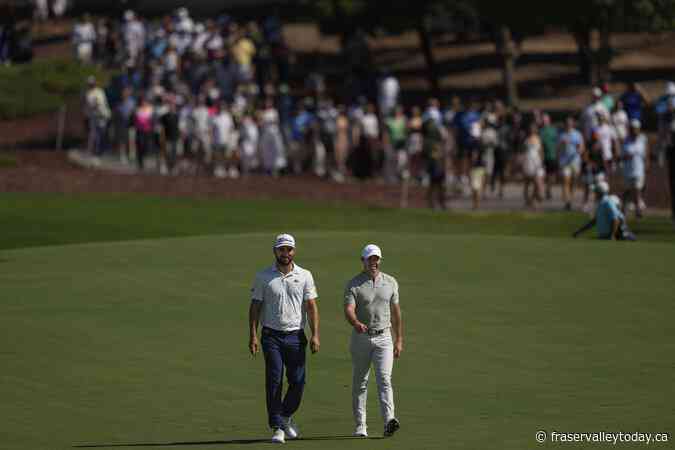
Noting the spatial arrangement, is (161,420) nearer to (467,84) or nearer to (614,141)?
(614,141)

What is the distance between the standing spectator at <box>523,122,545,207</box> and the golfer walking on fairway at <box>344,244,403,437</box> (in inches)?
908

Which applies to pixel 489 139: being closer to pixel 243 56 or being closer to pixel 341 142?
pixel 341 142

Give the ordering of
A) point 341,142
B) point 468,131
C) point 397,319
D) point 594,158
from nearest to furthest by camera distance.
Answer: point 397,319, point 594,158, point 468,131, point 341,142

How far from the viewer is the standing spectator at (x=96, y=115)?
46812 millimetres

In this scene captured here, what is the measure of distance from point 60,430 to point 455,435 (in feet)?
12.9

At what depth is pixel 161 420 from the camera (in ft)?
55.4

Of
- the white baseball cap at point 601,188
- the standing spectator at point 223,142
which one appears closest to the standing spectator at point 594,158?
the white baseball cap at point 601,188

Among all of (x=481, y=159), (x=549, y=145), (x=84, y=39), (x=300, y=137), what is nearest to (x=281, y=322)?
(x=481, y=159)

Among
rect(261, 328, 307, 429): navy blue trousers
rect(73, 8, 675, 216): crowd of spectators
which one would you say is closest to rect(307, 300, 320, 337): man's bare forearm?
rect(261, 328, 307, 429): navy blue trousers

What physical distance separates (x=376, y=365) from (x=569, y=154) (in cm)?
2313

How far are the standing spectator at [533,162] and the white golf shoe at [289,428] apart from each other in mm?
22976

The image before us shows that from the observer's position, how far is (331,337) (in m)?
21.6

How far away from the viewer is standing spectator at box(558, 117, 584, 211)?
3772 cm

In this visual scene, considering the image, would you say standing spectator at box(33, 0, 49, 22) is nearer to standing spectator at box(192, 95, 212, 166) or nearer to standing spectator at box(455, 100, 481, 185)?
standing spectator at box(192, 95, 212, 166)
